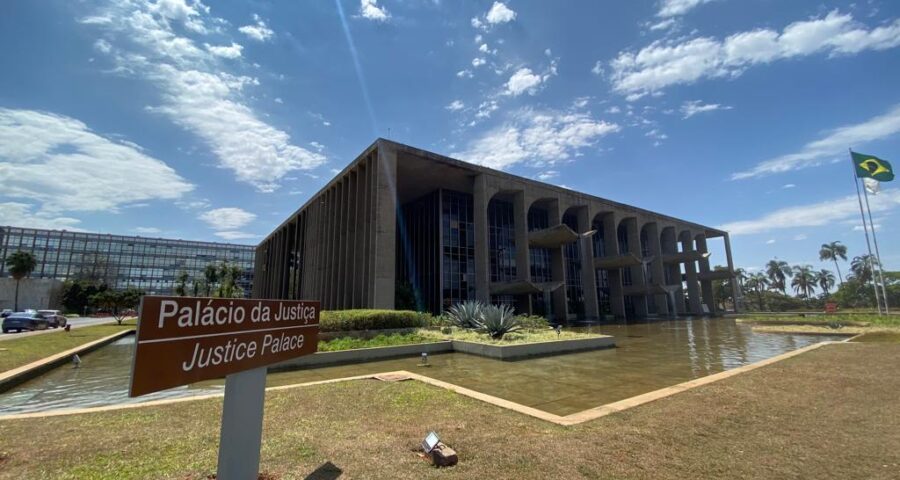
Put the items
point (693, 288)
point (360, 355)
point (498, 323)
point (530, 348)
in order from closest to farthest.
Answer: point (360, 355) < point (530, 348) < point (498, 323) < point (693, 288)

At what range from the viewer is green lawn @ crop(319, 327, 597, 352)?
13434 millimetres

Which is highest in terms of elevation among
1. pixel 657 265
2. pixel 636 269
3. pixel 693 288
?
pixel 657 265

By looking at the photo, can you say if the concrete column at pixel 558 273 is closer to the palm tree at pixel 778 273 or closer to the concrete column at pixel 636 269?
the concrete column at pixel 636 269

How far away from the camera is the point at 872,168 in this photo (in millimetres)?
31781

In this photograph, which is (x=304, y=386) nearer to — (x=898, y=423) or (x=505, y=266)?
(x=898, y=423)

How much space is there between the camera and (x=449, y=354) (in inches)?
548

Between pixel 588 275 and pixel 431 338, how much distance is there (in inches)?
1090

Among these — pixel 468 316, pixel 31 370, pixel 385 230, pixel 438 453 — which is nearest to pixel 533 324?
pixel 468 316

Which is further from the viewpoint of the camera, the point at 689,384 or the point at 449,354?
the point at 449,354

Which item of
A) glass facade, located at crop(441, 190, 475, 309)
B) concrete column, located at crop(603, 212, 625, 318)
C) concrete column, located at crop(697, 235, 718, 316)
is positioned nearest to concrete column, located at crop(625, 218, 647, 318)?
concrete column, located at crop(603, 212, 625, 318)

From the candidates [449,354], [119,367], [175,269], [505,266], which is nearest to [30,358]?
[119,367]

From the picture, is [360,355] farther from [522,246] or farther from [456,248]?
[456,248]

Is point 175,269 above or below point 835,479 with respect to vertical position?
above

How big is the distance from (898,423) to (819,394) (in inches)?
69.6
